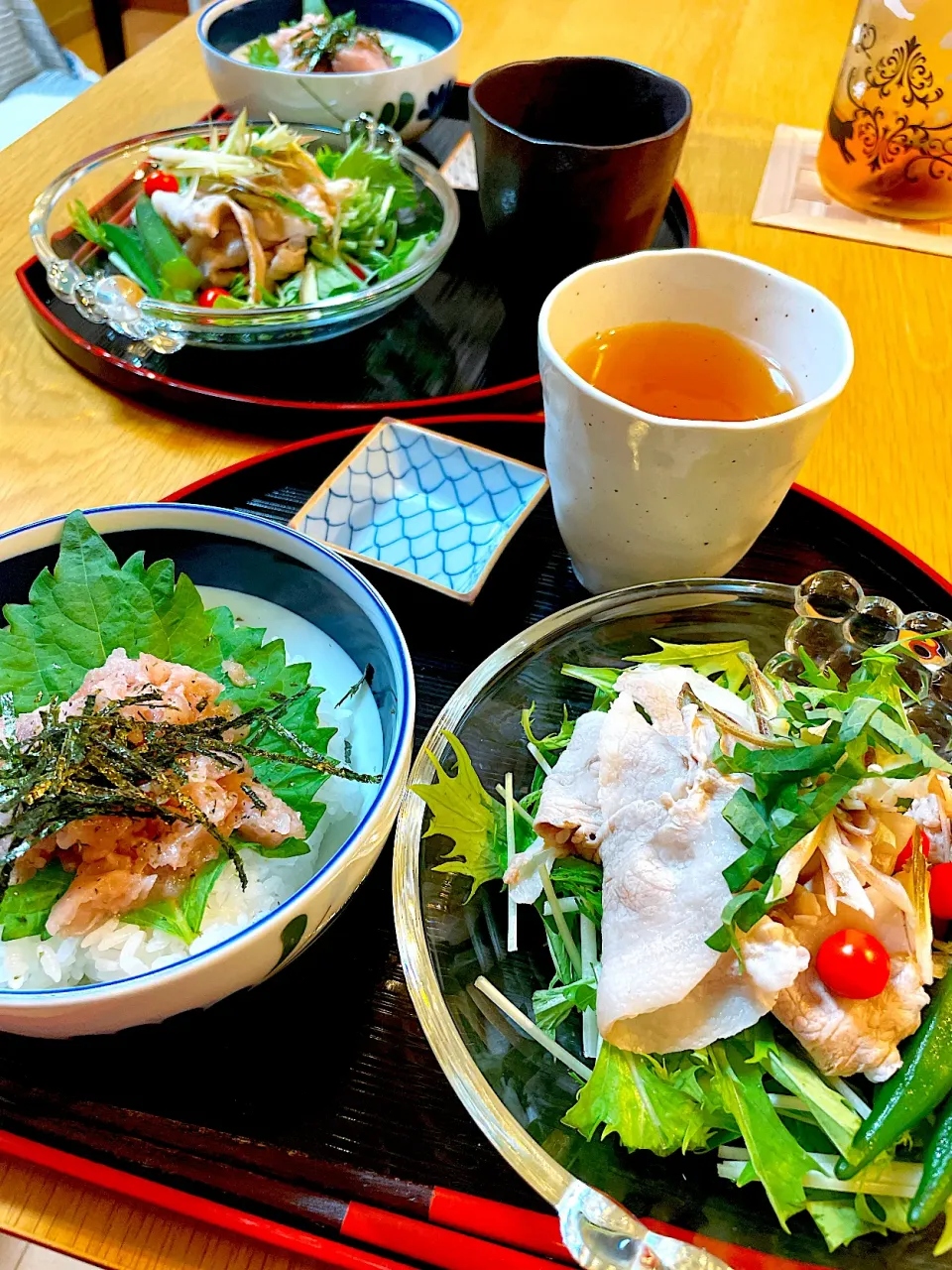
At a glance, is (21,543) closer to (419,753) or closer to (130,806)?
(130,806)

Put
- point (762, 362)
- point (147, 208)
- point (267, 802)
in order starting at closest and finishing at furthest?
point (267, 802), point (762, 362), point (147, 208)

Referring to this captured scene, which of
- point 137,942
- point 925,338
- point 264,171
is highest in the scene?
point 264,171

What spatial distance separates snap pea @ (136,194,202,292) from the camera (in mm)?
1520

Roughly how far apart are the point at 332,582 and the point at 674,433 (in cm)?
38

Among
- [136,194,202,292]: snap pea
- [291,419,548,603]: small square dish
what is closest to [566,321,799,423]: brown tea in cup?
[291,419,548,603]: small square dish

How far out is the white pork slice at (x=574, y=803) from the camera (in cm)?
87

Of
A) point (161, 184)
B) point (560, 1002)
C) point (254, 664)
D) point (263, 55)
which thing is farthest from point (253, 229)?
point (560, 1002)

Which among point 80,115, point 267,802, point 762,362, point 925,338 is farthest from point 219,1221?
point 80,115

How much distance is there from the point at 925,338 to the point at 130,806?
1.51 meters

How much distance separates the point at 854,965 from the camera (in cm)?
73

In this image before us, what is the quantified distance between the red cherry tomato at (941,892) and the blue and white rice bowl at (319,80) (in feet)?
5.65

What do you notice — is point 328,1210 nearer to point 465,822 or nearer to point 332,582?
point 465,822

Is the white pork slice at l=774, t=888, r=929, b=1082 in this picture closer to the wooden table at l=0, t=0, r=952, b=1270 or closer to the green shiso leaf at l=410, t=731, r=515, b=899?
the green shiso leaf at l=410, t=731, r=515, b=899

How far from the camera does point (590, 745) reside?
36.0 inches
